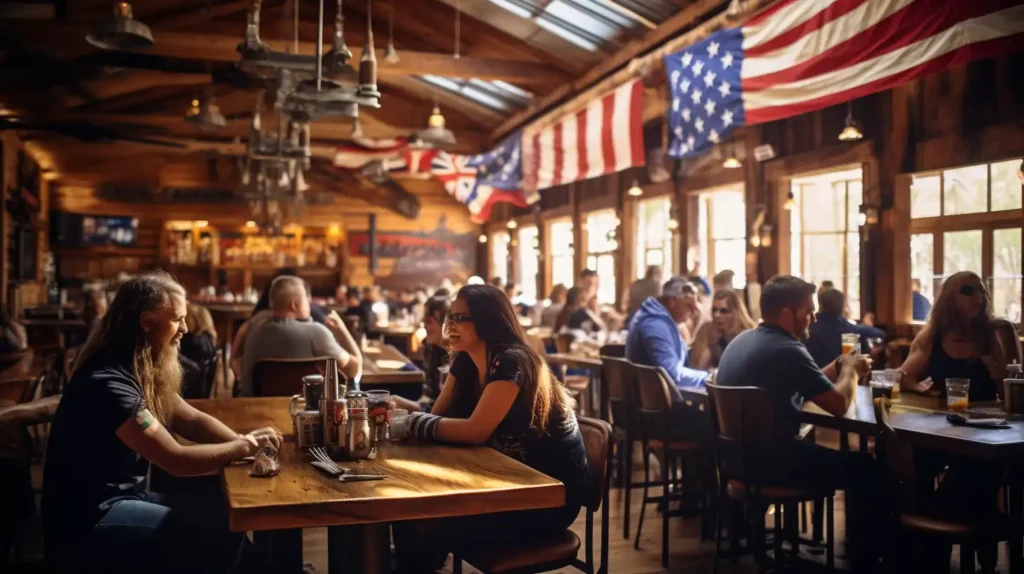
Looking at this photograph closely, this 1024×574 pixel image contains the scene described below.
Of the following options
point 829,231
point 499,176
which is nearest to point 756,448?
point 829,231

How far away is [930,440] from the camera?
10.9 ft

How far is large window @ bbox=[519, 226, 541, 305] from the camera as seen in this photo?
677 inches

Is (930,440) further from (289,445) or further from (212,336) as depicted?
(212,336)

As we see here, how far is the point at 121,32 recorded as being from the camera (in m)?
5.25

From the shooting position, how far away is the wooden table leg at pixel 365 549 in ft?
8.39

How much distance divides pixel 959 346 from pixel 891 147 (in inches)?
151

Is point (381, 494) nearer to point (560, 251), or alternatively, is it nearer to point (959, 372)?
point (959, 372)

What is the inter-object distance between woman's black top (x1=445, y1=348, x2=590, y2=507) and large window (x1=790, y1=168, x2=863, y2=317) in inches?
294

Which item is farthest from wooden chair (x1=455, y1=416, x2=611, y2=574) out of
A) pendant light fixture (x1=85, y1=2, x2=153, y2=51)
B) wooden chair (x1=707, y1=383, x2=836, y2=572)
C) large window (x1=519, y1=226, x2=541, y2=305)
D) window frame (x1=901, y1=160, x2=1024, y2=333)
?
large window (x1=519, y1=226, x2=541, y2=305)

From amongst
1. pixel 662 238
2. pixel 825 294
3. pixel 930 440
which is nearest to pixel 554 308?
pixel 662 238

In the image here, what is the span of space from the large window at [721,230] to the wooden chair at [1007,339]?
243 inches

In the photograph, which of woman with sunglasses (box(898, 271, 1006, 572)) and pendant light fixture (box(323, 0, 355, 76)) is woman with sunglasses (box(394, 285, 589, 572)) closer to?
woman with sunglasses (box(898, 271, 1006, 572))

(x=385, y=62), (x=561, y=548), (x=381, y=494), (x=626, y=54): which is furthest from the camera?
(x=385, y=62)

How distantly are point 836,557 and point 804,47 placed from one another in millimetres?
3243
